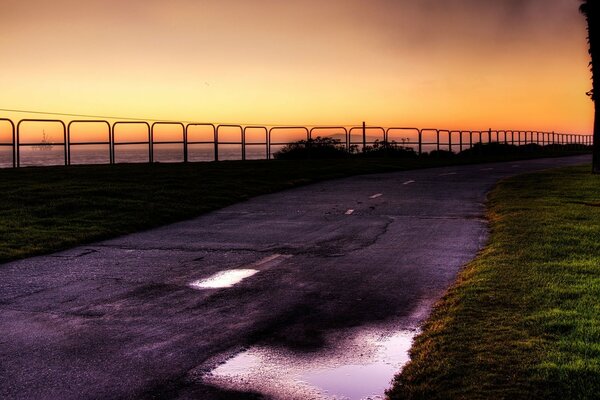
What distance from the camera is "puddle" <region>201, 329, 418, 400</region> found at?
4398 mm

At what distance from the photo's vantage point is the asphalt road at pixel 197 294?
482cm

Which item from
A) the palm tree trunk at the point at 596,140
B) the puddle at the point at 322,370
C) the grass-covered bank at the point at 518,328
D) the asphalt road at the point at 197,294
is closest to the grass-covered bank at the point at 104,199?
the asphalt road at the point at 197,294

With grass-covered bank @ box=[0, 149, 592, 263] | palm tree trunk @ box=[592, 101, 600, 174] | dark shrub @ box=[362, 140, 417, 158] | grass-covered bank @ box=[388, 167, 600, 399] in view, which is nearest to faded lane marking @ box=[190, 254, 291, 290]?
grass-covered bank @ box=[388, 167, 600, 399]

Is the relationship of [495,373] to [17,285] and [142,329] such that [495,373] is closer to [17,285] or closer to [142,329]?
[142,329]

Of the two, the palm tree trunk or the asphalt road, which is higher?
the palm tree trunk

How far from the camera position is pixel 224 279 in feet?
25.6

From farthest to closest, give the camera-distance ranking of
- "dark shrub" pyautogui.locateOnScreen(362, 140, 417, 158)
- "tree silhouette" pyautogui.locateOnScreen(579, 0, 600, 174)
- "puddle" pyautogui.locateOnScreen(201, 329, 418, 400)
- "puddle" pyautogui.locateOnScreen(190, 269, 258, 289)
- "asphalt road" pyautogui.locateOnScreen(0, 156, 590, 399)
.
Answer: "dark shrub" pyautogui.locateOnScreen(362, 140, 417, 158) → "tree silhouette" pyautogui.locateOnScreen(579, 0, 600, 174) → "puddle" pyautogui.locateOnScreen(190, 269, 258, 289) → "asphalt road" pyautogui.locateOnScreen(0, 156, 590, 399) → "puddle" pyautogui.locateOnScreen(201, 329, 418, 400)

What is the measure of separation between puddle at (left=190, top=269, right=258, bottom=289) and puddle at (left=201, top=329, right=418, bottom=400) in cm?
231

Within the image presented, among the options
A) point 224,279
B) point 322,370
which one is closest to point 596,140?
point 224,279

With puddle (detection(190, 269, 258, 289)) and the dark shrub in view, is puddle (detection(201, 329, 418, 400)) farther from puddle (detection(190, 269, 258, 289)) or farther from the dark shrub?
the dark shrub

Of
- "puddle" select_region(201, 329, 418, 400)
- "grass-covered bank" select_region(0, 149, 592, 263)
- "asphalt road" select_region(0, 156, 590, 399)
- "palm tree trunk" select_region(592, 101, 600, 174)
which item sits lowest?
"puddle" select_region(201, 329, 418, 400)

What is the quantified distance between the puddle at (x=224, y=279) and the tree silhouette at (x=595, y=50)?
19.5m

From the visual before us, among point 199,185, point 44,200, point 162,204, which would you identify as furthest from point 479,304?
point 199,185

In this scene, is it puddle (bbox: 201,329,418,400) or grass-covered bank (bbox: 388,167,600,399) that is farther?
puddle (bbox: 201,329,418,400)
